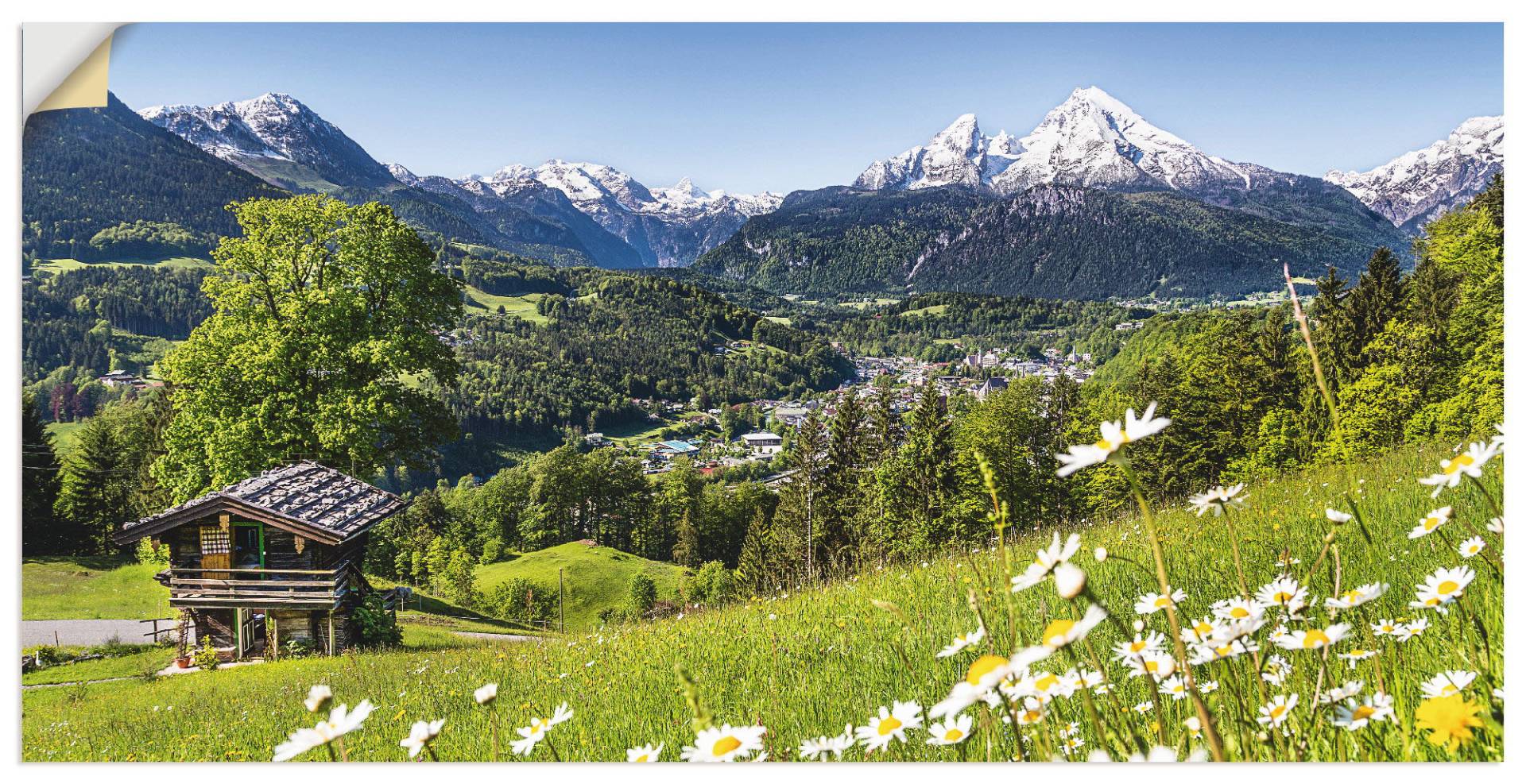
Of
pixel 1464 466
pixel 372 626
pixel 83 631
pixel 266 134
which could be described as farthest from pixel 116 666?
pixel 266 134

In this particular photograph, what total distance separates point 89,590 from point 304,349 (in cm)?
482

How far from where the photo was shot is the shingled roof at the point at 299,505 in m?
8.94

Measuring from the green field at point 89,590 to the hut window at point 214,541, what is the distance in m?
0.98

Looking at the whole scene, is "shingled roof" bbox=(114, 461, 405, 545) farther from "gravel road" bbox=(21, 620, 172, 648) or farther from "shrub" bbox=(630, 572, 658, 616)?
"shrub" bbox=(630, 572, 658, 616)

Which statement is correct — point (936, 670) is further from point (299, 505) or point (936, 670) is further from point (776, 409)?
point (776, 409)

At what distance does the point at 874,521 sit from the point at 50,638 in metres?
25.3

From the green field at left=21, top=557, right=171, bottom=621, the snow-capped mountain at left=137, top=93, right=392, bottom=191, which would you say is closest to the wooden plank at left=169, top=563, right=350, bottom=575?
the green field at left=21, top=557, right=171, bottom=621

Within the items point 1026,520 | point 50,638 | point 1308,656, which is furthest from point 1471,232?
point 1026,520

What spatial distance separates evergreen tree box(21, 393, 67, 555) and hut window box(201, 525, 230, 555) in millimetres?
4331

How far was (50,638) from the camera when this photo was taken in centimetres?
650

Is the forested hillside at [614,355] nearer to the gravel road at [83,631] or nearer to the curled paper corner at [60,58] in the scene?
the gravel road at [83,631]
